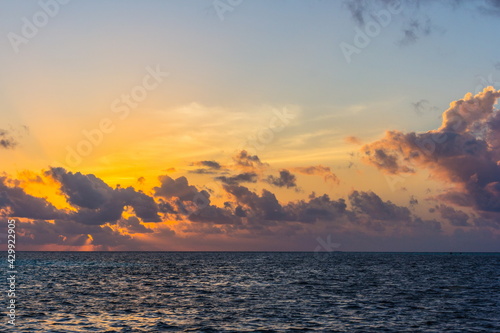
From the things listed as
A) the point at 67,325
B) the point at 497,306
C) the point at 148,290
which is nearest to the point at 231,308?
the point at 67,325

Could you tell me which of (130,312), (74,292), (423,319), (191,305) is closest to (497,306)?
(423,319)

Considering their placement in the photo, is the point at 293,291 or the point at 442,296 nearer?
the point at 442,296

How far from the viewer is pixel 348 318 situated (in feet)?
177

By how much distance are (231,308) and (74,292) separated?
3203cm

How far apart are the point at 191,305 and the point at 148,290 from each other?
21.9 meters

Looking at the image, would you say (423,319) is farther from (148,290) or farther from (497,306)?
(148,290)

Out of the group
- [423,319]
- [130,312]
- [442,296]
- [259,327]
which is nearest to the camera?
[259,327]

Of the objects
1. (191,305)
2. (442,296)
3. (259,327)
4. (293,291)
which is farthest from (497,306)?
(191,305)

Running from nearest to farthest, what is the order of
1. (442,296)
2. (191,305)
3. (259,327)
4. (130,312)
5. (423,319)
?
(259,327) < (423,319) < (130,312) < (191,305) < (442,296)

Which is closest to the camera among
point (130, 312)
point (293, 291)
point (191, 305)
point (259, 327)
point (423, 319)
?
point (259, 327)

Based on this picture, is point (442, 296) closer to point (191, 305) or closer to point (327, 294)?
point (327, 294)

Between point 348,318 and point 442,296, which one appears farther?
point 442,296

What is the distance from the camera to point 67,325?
48.7 meters

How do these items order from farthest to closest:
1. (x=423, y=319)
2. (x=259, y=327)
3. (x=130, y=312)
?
(x=130, y=312) → (x=423, y=319) → (x=259, y=327)
